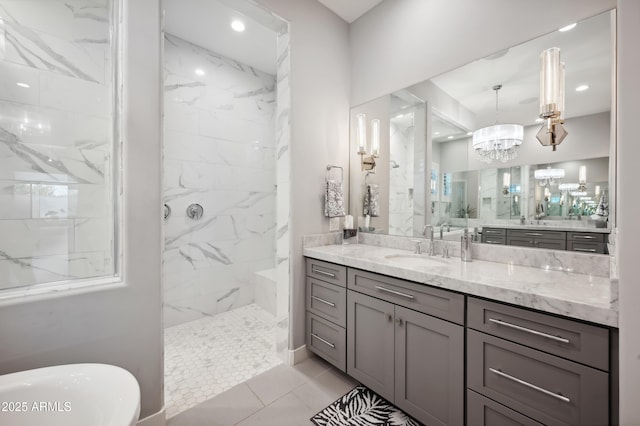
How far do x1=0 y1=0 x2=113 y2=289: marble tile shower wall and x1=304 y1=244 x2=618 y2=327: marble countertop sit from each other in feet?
4.94

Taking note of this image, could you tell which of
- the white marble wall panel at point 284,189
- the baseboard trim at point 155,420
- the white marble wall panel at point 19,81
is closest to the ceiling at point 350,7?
the white marble wall panel at point 284,189

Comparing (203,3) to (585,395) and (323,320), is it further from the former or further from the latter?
(585,395)

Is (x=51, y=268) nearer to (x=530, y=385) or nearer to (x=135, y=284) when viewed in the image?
(x=135, y=284)

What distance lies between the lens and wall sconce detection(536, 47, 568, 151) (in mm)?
1455

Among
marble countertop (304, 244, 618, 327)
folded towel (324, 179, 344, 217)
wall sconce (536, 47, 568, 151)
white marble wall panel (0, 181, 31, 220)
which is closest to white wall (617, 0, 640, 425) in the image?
marble countertop (304, 244, 618, 327)

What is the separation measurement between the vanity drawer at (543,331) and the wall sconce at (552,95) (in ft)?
3.37

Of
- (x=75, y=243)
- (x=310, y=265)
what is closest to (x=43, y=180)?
(x=75, y=243)

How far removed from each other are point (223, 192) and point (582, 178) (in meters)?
3.09

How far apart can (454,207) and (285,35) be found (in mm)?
1908

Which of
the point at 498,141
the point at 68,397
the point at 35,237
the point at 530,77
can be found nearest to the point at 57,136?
the point at 35,237

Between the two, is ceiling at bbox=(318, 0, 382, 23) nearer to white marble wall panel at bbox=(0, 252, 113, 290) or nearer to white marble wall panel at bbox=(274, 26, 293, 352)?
white marble wall panel at bbox=(274, 26, 293, 352)

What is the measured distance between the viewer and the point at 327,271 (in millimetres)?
2002

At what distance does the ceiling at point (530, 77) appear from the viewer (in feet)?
4.48

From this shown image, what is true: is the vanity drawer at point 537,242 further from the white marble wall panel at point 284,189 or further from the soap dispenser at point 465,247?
the white marble wall panel at point 284,189
